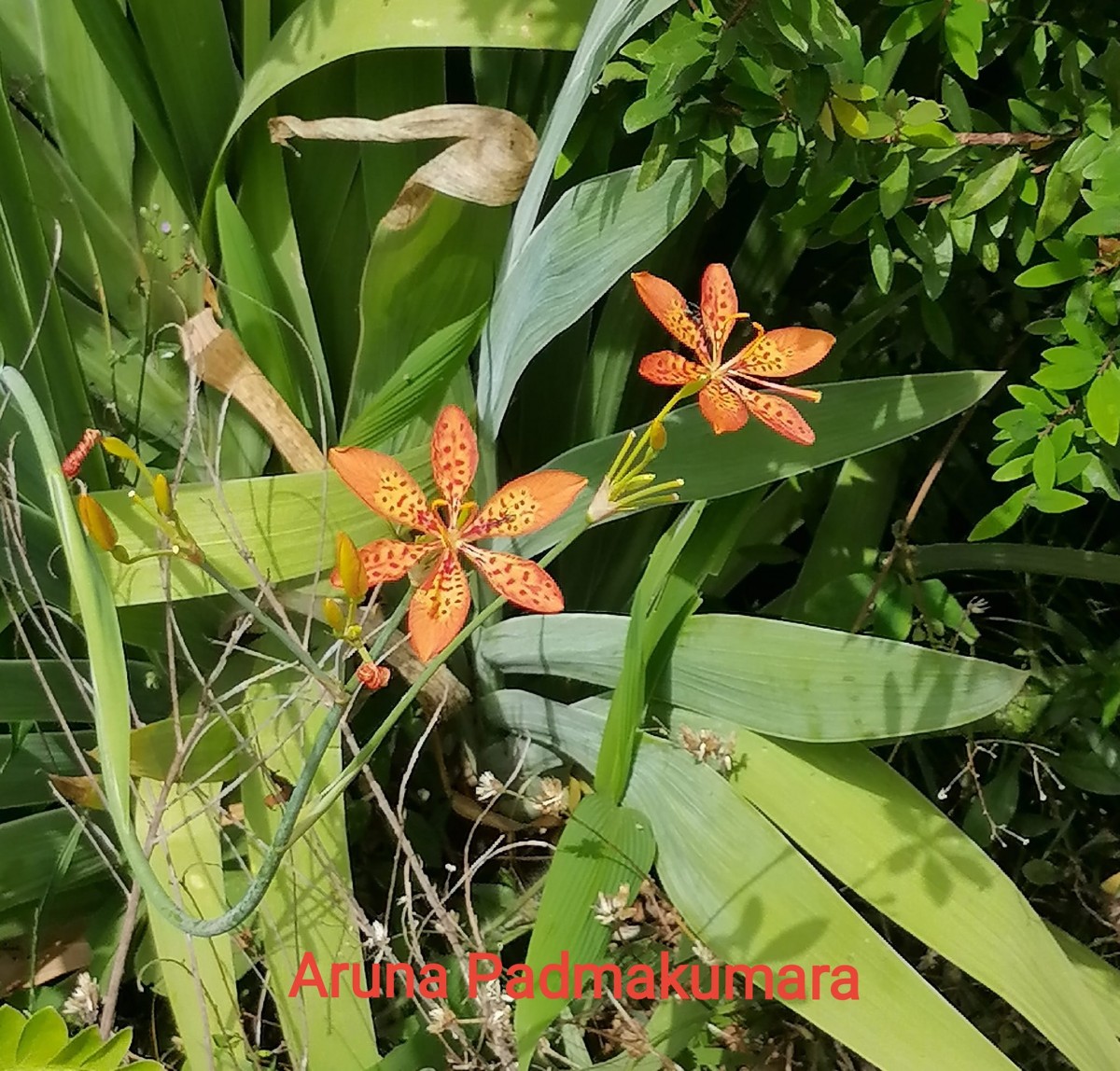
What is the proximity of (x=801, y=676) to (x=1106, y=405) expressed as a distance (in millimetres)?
203

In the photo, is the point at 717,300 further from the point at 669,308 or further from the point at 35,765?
the point at 35,765

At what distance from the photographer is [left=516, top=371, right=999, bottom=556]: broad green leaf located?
20.7 inches

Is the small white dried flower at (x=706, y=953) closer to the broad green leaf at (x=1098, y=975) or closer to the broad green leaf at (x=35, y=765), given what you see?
the broad green leaf at (x=1098, y=975)

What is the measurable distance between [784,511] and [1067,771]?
26 centimetres

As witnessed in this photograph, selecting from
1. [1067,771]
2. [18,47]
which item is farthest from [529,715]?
[18,47]

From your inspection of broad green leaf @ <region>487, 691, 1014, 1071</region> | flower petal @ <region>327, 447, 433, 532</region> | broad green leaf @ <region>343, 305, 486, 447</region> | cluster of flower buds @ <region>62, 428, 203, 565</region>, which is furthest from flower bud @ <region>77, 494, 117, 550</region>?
broad green leaf @ <region>487, 691, 1014, 1071</region>

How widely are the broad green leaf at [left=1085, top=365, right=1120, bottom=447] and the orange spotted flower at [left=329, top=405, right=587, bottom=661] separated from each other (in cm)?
22

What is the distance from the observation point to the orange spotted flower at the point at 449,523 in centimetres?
39

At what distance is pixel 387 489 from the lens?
0.42 m

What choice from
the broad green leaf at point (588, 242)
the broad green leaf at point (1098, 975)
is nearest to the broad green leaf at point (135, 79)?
the broad green leaf at point (588, 242)

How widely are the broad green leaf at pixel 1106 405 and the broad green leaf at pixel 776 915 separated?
0.26 m

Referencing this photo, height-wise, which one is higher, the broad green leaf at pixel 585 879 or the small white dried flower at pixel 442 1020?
the broad green leaf at pixel 585 879

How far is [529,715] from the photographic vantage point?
65 cm

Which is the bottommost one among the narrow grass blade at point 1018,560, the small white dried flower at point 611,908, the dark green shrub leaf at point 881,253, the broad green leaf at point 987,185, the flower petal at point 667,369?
the small white dried flower at point 611,908
